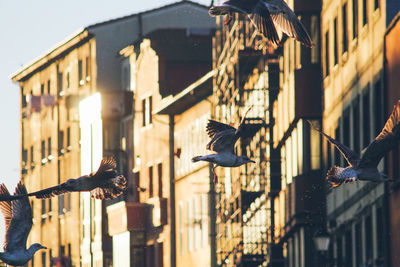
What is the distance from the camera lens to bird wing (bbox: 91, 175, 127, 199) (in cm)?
2938

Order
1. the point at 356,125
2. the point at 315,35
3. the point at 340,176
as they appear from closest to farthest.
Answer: the point at 340,176
the point at 356,125
the point at 315,35

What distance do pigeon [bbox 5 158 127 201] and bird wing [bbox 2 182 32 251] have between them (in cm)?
549

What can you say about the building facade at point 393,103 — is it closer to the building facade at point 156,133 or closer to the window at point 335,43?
the window at point 335,43

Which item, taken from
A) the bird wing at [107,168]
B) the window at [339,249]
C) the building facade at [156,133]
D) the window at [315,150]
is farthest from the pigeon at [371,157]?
the building facade at [156,133]

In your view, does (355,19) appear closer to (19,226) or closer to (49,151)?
(19,226)

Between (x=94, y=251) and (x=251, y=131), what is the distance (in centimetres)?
4240

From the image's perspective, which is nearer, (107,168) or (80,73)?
(107,168)

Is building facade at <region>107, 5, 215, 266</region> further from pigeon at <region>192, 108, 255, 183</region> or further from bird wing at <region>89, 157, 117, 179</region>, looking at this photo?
bird wing at <region>89, 157, 117, 179</region>

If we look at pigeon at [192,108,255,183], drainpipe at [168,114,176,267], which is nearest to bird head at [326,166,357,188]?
pigeon at [192,108,255,183]

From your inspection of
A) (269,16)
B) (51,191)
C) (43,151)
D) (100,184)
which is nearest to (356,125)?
(269,16)

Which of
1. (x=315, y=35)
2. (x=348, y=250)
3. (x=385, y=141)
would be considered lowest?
(x=348, y=250)

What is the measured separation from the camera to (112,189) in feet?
98.1

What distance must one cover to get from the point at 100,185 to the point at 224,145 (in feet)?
8.71

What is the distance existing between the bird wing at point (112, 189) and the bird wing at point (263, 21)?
3333mm
